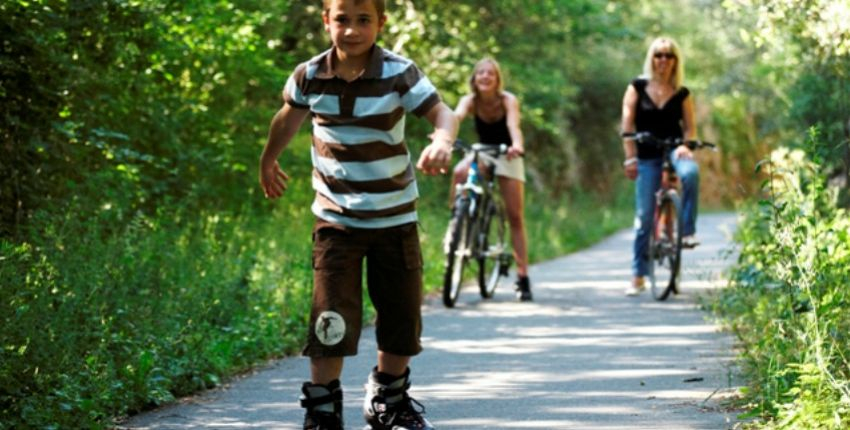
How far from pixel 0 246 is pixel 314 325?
2.37 m

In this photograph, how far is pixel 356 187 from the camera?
614cm

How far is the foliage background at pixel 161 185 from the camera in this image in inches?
289

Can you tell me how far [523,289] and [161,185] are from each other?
3145 millimetres

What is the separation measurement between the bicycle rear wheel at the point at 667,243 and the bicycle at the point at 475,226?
123cm

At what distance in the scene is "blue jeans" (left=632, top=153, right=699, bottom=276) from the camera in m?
12.5

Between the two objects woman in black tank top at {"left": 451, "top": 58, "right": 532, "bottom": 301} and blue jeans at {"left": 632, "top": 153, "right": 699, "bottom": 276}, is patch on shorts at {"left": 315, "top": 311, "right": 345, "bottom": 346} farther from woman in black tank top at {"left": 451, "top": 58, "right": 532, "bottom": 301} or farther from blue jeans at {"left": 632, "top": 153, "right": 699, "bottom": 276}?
blue jeans at {"left": 632, "top": 153, "right": 699, "bottom": 276}

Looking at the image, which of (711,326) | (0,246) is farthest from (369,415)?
(711,326)

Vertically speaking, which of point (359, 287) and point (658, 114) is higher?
point (658, 114)

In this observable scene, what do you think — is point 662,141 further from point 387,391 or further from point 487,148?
point 387,391

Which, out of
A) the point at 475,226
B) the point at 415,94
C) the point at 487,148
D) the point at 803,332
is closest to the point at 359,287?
the point at 415,94

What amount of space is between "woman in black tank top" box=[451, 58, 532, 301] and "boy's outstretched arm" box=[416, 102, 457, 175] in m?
6.30

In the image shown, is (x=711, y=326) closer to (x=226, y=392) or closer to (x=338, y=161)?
(x=226, y=392)

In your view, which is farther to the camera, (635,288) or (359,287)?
(635,288)

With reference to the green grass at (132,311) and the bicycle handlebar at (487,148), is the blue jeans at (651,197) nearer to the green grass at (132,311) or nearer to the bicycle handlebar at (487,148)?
the bicycle handlebar at (487,148)
